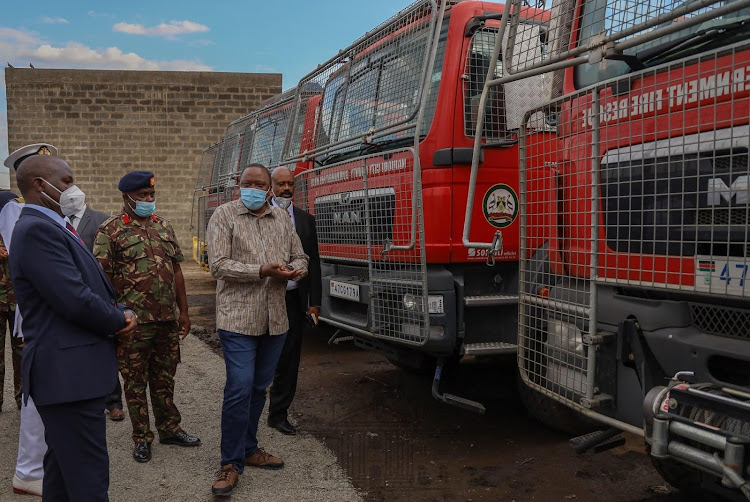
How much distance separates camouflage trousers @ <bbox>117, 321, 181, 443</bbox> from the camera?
3.95 metres

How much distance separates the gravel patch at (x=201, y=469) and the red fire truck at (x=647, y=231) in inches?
56.6

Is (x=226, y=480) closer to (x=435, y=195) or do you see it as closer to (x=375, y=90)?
(x=435, y=195)

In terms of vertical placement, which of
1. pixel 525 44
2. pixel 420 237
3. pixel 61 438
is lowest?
pixel 61 438

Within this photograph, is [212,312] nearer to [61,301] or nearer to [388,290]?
[388,290]

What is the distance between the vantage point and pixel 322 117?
18.2ft

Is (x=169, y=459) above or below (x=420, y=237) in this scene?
below

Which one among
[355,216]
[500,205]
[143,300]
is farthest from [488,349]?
[143,300]

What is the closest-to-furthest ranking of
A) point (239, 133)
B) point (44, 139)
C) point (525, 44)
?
A: point (525, 44)
point (239, 133)
point (44, 139)

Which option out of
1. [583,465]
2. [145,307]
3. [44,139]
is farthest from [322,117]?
[44,139]

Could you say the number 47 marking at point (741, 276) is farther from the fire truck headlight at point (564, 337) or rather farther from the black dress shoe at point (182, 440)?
the black dress shoe at point (182, 440)

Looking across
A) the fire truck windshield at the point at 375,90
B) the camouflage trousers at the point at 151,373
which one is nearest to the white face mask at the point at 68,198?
the camouflage trousers at the point at 151,373

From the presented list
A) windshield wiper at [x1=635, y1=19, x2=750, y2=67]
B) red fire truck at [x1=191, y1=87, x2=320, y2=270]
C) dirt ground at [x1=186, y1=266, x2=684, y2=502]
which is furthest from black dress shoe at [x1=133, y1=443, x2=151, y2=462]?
windshield wiper at [x1=635, y1=19, x2=750, y2=67]

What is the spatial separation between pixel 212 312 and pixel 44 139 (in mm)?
10243

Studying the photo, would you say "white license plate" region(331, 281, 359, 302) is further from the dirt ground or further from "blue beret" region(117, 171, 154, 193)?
"blue beret" region(117, 171, 154, 193)
